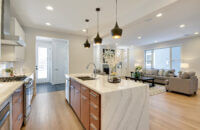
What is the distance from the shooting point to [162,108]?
283 centimetres

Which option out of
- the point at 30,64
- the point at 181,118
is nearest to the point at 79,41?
the point at 30,64

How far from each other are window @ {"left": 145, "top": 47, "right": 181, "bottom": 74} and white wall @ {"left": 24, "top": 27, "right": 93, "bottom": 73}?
207 inches

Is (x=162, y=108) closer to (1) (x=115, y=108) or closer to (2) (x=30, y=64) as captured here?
(1) (x=115, y=108)

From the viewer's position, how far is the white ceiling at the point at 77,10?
231 cm

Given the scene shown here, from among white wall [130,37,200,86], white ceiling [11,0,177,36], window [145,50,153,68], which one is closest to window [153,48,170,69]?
window [145,50,153,68]

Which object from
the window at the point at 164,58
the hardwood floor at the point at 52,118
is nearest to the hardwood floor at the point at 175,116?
the hardwood floor at the point at 52,118

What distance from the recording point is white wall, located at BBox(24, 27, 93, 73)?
12.8ft

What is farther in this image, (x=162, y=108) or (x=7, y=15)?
(x=162, y=108)

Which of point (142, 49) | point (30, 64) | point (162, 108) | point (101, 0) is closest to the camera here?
point (101, 0)

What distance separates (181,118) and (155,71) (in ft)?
15.2

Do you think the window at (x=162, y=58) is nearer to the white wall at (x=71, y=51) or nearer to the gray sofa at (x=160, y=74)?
the gray sofa at (x=160, y=74)

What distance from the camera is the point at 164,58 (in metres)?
6.77

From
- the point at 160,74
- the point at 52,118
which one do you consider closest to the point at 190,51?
the point at 160,74

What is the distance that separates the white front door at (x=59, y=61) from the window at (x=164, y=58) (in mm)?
6528
